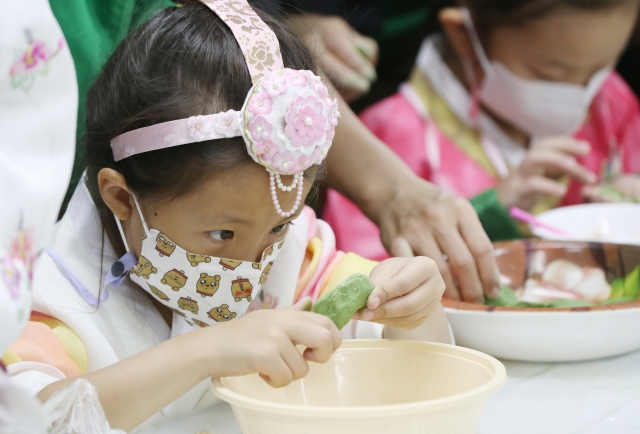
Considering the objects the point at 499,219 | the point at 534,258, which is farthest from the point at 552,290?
the point at 499,219

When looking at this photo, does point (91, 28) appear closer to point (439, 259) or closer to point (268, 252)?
point (268, 252)

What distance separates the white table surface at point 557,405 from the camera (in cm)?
81

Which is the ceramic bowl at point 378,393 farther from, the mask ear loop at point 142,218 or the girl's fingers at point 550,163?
the girl's fingers at point 550,163

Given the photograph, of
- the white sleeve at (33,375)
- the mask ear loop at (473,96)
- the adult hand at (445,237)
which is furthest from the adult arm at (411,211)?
the mask ear loop at (473,96)

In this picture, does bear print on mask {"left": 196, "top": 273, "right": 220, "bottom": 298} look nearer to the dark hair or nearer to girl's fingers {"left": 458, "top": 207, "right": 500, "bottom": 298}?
girl's fingers {"left": 458, "top": 207, "right": 500, "bottom": 298}

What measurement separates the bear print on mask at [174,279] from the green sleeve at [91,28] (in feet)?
0.87

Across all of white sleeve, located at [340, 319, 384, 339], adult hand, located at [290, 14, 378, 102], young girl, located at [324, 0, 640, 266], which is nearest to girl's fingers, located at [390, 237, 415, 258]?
white sleeve, located at [340, 319, 384, 339]

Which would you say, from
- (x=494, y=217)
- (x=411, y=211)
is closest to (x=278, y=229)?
(x=411, y=211)

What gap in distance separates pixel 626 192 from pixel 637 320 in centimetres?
115

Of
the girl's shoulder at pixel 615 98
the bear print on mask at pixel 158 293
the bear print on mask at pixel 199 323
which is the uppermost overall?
the bear print on mask at pixel 158 293

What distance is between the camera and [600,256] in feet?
3.92

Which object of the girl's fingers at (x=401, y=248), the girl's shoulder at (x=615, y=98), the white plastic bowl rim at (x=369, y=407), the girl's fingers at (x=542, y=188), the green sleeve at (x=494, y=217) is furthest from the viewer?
the girl's shoulder at (x=615, y=98)

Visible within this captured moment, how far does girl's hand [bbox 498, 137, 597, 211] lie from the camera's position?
5.79ft

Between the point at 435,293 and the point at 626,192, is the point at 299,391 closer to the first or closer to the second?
the point at 435,293
